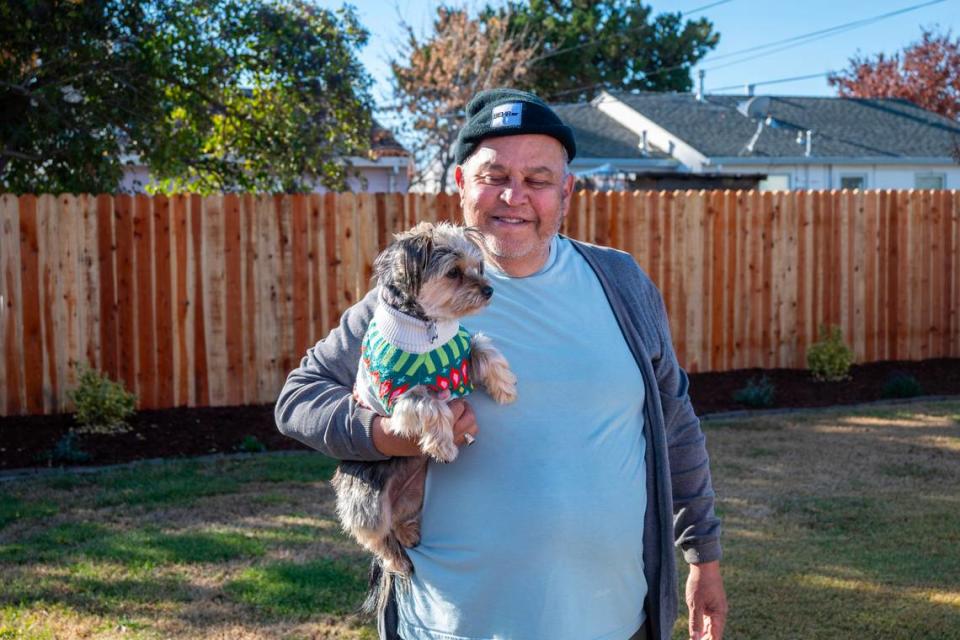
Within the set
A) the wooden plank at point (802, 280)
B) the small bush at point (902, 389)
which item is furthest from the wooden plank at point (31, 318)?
the small bush at point (902, 389)

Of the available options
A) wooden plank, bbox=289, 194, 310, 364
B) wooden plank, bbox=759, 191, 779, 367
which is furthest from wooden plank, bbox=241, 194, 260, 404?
wooden plank, bbox=759, 191, 779, 367

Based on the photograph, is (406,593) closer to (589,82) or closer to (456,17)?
(456,17)

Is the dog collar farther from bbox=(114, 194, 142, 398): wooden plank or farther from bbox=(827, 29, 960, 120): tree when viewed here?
bbox=(827, 29, 960, 120): tree

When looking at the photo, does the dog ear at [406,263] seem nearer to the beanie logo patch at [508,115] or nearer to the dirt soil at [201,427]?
the beanie logo patch at [508,115]

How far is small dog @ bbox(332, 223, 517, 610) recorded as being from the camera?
103 inches

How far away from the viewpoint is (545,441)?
2.65m

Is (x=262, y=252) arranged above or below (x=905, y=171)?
below

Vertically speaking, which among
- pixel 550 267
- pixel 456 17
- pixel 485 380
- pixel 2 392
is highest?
pixel 456 17

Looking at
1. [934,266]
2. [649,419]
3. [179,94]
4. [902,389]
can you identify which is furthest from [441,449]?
[934,266]

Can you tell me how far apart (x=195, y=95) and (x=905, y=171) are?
24076mm

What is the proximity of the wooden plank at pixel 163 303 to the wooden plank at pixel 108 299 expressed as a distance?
1.22 feet

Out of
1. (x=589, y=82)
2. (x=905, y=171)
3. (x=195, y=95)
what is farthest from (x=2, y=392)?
(x=589, y=82)

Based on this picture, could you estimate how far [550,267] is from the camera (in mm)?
2914

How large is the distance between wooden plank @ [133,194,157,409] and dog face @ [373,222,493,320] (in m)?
7.67
